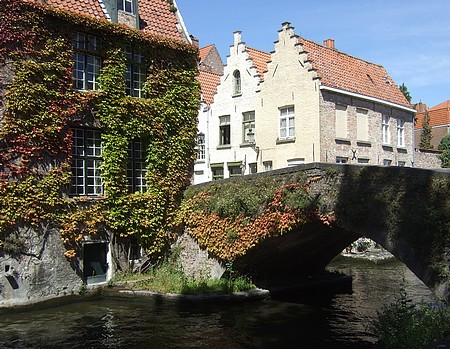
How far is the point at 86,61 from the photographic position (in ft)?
51.6

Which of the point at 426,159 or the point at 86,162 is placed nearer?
the point at 86,162

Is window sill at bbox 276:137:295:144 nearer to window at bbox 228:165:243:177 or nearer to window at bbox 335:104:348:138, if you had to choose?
window at bbox 335:104:348:138

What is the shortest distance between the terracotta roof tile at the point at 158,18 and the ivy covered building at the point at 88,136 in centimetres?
5

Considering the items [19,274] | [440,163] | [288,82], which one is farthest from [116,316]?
[440,163]

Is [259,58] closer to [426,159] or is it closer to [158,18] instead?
[158,18]

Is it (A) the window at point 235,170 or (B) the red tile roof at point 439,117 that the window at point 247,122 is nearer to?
(A) the window at point 235,170

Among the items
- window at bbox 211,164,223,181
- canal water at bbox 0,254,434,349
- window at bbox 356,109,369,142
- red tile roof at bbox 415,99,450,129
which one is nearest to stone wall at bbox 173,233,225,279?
canal water at bbox 0,254,434,349

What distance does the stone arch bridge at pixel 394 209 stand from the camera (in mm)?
9485

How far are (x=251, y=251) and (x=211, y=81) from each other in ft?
60.5

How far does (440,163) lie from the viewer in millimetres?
31578

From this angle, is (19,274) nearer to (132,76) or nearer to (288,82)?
(132,76)

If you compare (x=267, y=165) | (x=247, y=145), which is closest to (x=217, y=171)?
(x=247, y=145)

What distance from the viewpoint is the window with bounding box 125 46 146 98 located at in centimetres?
1670

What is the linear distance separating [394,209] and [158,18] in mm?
11940
